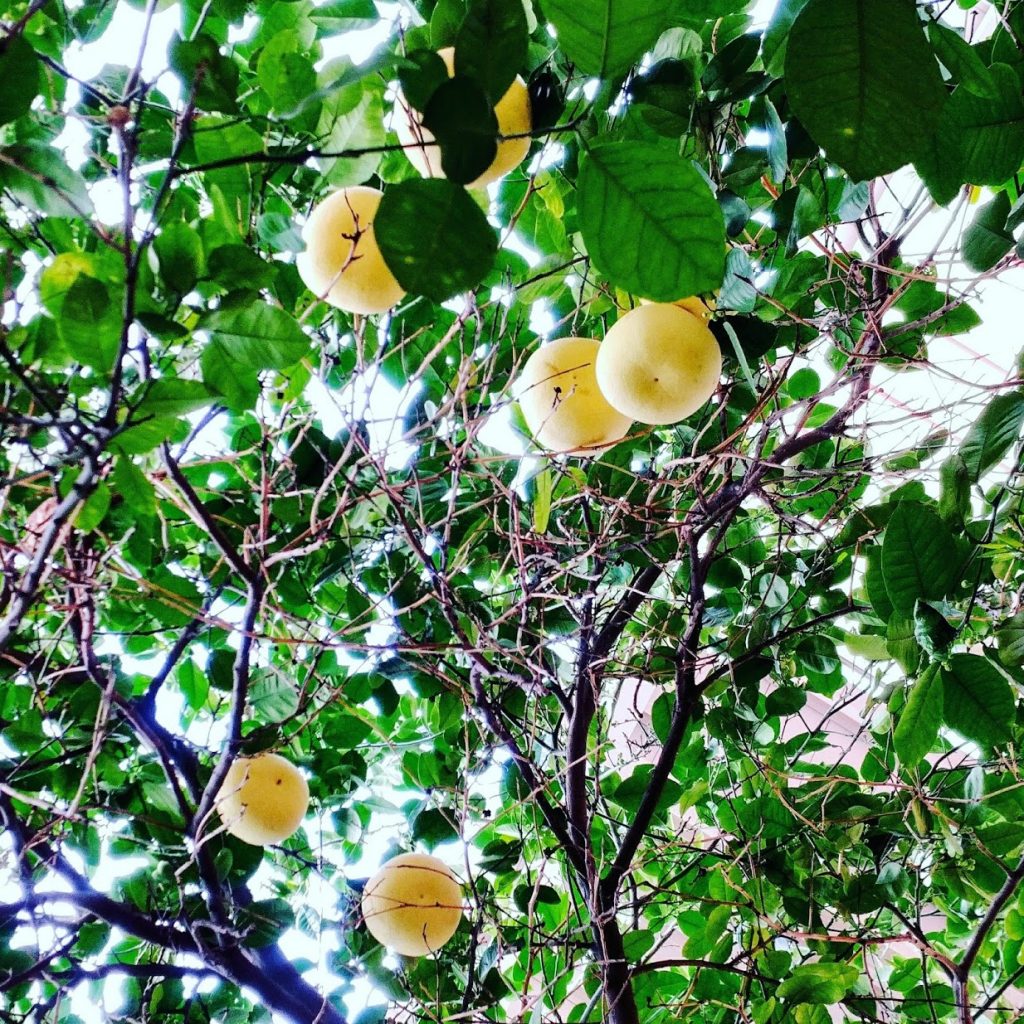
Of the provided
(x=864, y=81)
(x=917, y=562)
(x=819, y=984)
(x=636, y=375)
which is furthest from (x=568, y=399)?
(x=819, y=984)

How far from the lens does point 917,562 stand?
2.25 ft

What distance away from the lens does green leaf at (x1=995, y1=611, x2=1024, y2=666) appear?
0.84 meters

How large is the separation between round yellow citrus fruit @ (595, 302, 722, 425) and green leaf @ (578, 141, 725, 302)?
211 mm

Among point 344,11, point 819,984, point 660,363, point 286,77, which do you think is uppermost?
point 344,11

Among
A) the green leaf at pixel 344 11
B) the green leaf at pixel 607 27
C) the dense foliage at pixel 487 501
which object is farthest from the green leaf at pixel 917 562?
the green leaf at pixel 344 11

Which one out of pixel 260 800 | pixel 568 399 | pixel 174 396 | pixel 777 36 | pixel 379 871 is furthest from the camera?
pixel 379 871

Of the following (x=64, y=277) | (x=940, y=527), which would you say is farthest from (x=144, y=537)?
(x=940, y=527)

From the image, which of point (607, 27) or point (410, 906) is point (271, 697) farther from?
point (607, 27)

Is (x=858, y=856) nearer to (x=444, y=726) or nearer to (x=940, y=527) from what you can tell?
(x=444, y=726)

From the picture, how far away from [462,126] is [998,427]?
0.51m

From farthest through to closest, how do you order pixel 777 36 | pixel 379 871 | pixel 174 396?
pixel 379 871 → pixel 777 36 → pixel 174 396

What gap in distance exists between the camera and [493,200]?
3.38ft

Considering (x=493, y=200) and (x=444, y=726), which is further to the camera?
(x=444, y=726)

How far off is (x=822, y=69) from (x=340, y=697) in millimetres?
966
